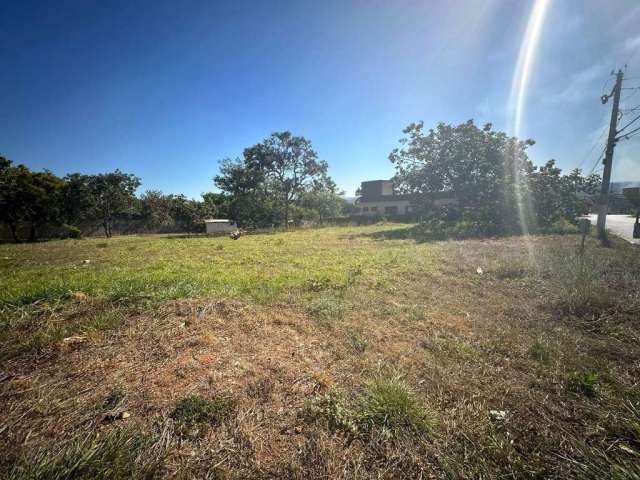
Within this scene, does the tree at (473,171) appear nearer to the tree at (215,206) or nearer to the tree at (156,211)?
the tree at (215,206)

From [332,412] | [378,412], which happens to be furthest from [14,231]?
[378,412]

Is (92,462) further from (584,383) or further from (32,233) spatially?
(32,233)

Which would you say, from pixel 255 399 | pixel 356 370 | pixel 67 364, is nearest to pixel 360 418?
pixel 356 370

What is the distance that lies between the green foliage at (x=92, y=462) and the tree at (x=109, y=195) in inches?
1112

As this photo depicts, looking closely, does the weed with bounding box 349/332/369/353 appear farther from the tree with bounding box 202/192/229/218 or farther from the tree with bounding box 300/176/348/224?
the tree with bounding box 300/176/348/224

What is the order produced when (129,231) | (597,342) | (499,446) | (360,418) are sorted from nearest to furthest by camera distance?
(499,446)
(360,418)
(597,342)
(129,231)

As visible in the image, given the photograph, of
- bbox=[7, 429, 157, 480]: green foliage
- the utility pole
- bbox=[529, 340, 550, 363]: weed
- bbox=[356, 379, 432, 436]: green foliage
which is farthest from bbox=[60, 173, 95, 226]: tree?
the utility pole

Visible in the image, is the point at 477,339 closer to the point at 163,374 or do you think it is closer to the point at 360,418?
the point at 360,418

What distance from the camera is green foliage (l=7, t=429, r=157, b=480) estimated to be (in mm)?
1470

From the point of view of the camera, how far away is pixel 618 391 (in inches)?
93.7

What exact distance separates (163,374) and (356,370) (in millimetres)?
1972

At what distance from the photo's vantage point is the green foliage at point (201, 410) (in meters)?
1.98

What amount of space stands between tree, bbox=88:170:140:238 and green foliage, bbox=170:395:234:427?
92.6 ft

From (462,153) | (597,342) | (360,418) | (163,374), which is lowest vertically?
(597,342)
